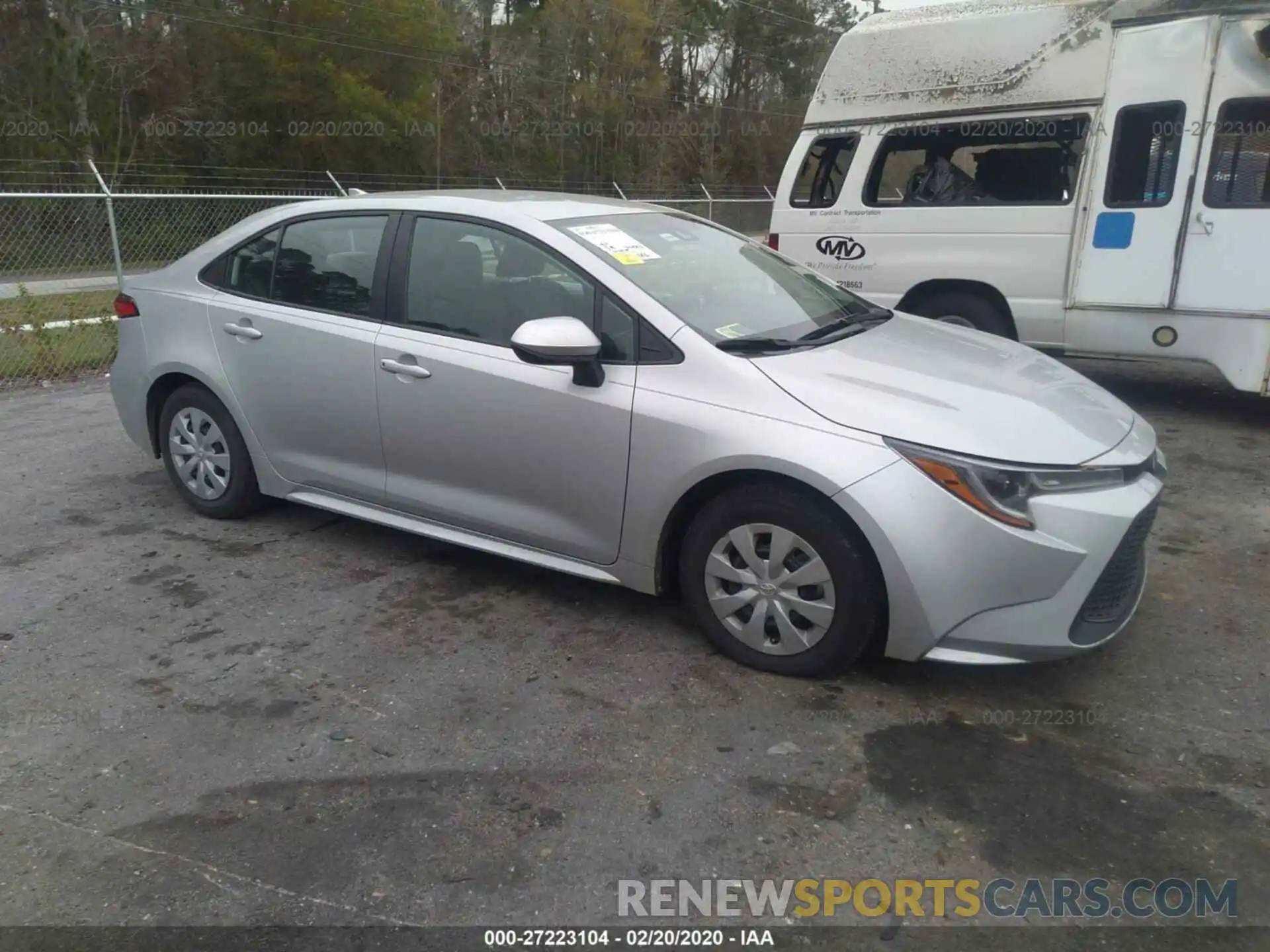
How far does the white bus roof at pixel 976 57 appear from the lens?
6.90 meters

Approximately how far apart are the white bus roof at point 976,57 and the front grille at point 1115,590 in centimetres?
476

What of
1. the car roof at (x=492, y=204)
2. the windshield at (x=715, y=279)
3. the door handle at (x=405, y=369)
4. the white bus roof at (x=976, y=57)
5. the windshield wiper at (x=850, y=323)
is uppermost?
the white bus roof at (x=976, y=57)

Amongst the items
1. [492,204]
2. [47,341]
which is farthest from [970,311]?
[47,341]

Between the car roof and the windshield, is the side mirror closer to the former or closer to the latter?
the windshield

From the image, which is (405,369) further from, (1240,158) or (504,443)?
(1240,158)

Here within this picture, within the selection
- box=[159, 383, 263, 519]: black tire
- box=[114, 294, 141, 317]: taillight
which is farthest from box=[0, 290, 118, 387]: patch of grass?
box=[159, 383, 263, 519]: black tire

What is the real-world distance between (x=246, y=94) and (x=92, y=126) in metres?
3.97

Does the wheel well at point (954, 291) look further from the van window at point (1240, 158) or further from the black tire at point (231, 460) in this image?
the black tire at point (231, 460)

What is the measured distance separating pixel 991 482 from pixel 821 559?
0.57 metres

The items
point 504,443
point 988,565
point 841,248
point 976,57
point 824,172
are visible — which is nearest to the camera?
point 988,565

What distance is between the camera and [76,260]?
1086cm

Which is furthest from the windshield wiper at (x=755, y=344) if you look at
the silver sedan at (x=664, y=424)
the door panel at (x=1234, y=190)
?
the door panel at (x=1234, y=190)

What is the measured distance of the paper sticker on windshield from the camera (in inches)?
152

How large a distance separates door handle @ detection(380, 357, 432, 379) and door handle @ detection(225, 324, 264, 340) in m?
0.80
